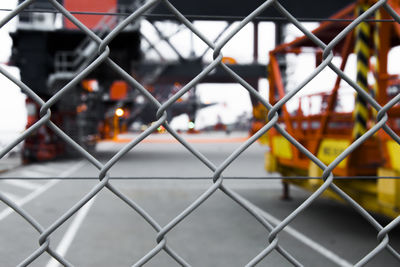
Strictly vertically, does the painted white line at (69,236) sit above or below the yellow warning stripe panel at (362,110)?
below

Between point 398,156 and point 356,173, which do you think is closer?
point 398,156

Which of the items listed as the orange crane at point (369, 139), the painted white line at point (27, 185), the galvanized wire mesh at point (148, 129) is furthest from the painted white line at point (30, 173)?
the galvanized wire mesh at point (148, 129)

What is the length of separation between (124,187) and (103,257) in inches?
156

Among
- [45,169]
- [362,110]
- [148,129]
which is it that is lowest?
[45,169]

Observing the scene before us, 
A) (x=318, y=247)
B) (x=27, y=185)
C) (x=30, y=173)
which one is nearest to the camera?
(x=318, y=247)

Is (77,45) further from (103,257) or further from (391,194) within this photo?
(391,194)

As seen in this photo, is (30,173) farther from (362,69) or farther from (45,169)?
(362,69)

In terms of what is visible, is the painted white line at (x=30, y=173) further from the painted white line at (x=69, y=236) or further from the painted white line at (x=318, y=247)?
the painted white line at (x=318, y=247)

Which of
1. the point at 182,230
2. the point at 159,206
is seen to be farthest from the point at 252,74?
the point at 182,230

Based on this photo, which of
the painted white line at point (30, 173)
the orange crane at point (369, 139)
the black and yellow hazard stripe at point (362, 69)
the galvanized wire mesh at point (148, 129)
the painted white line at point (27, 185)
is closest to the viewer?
the galvanized wire mesh at point (148, 129)

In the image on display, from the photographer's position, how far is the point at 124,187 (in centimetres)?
737

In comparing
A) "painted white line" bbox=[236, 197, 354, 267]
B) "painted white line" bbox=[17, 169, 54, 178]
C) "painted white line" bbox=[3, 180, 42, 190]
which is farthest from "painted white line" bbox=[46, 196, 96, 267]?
"painted white line" bbox=[17, 169, 54, 178]

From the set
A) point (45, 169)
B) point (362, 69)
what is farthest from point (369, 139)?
point (45, 169)

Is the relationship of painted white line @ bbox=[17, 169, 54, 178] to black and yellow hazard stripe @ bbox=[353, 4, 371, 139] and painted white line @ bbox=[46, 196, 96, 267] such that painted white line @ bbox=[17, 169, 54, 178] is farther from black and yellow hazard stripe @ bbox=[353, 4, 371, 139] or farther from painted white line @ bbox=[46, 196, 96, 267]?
black and yellow hazard stripe @ bbox=[353, 4, 371, 139]
